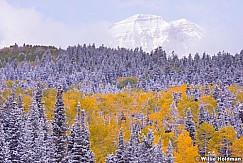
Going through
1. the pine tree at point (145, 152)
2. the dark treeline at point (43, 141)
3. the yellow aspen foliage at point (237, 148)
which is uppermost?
the dark treeline at point (43, 141)

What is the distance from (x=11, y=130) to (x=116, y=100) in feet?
280

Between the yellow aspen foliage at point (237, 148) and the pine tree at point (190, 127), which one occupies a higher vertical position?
the pine tree at point (190, 127)

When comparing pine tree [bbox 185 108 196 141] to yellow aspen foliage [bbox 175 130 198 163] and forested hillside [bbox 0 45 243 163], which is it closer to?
forested hillside [bbox 0 45 243 163]

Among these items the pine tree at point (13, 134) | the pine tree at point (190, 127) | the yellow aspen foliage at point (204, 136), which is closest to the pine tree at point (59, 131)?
the pine tree at point (13, 134)

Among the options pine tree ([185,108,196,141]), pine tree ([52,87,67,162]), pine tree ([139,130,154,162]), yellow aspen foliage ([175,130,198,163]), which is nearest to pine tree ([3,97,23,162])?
pine tree ([52,87,67,162])

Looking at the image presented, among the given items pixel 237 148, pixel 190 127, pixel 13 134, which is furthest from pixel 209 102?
pixel 13 134

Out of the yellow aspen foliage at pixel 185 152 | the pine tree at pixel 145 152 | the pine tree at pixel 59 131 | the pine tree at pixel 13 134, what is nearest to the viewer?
the pine tree at pixel 59 131

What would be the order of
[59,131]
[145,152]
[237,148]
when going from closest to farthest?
[59,131]
[145,152]
[237,148]

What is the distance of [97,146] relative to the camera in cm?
8375

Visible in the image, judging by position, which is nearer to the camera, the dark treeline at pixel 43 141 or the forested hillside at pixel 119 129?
the dark treeline at pixel 43 141

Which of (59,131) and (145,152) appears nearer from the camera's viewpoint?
(59,131)

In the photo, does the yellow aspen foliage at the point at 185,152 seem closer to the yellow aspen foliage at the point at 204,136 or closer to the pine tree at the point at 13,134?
the yellow aspen foliage at the point at 204,136

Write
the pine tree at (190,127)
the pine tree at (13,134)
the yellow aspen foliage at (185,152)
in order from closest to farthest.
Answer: the pine tree at (13,134), the yellow aspen foliage at (185,152), the pine tree at (190,127)

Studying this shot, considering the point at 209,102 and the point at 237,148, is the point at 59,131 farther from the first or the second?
the point at 209,102
